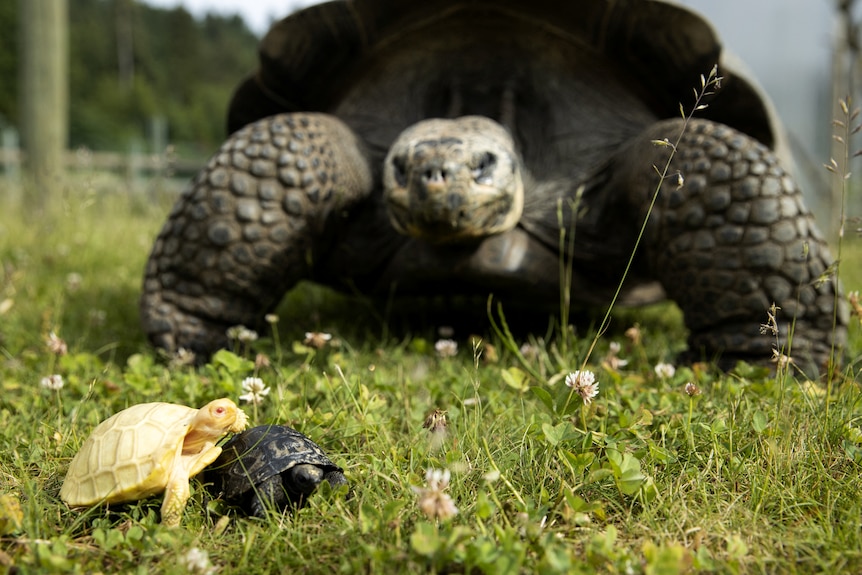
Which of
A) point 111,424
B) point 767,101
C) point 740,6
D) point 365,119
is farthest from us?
point 740,6

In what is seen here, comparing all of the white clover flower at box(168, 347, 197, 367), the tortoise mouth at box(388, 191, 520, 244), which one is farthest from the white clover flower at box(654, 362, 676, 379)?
the white clover flower at box(168, 347, 197, 367)

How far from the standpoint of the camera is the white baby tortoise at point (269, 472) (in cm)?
130

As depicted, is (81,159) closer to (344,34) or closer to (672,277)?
(344,34)

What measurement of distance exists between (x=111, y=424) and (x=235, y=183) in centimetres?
122

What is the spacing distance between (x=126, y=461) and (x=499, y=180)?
1.37 m

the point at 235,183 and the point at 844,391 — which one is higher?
the point at 235,183

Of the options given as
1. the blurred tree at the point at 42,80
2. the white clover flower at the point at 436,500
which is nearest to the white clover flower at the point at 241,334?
the white clover flower at the point at 436,500

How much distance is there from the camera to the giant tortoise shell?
215 cm

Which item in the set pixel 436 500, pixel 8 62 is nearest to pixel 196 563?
pixel 436 500

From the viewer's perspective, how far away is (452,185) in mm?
2080

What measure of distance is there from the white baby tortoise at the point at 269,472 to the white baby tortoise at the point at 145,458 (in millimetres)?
47

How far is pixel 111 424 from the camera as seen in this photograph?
133cm

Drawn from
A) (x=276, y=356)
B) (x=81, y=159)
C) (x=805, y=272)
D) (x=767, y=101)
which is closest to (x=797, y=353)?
(x=805, y=272)

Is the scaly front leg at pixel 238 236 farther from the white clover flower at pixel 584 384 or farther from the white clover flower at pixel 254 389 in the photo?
the white clover flower at pixel 584 384
